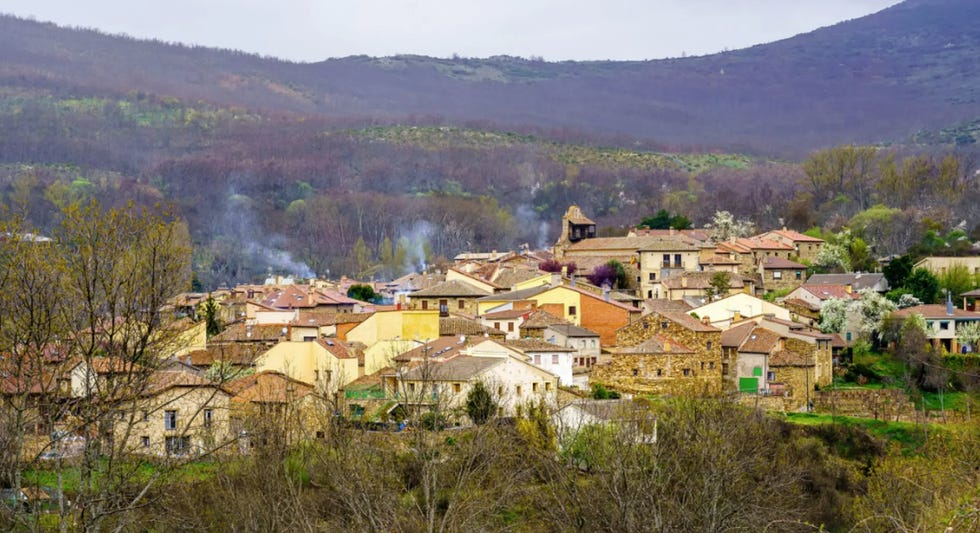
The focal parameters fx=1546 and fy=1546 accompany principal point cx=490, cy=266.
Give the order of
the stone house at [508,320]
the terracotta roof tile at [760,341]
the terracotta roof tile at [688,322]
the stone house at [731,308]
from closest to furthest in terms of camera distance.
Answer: the terracotta roof tile at [760,341], the terracotta roof tile at [688,322], the stone house at [508,320], the stone house at [731,308]

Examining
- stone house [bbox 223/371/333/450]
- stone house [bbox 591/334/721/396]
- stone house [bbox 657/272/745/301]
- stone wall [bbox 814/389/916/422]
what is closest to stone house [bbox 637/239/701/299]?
stone house [bbox 657/272/745/301]

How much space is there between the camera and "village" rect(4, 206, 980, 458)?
131ft

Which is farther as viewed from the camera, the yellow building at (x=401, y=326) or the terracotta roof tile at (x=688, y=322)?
the yellow building at (x=401, y=326)

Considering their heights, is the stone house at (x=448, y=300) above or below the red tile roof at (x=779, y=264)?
below

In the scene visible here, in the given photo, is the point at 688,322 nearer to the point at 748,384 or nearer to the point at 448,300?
the point at 748,384

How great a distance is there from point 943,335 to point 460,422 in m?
22.4

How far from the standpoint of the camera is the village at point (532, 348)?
3994 centimetres

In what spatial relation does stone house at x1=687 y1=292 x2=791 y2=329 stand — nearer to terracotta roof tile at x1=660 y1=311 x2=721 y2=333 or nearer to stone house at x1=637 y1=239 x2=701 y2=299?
terracotta roof tile at x1=660 y1=311 x2=721 y2=333

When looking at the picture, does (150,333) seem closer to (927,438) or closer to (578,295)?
(927,438)

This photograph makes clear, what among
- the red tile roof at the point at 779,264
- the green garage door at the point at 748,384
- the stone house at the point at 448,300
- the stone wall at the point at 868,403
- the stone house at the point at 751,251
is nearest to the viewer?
the stone wall at the point at 868,403

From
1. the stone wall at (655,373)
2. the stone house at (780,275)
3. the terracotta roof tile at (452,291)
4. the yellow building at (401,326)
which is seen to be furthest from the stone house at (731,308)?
the stone house at (780,275)

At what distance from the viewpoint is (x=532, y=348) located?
46.4m

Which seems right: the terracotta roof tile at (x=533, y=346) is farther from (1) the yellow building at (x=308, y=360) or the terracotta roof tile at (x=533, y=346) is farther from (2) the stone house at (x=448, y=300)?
(2) the stone house at (x=448, y=300)

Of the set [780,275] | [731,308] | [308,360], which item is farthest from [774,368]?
[780,275]
